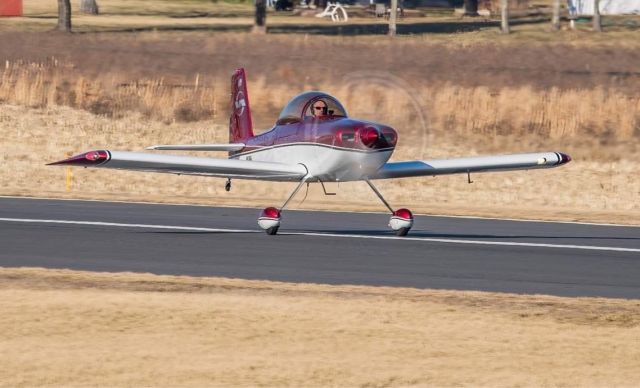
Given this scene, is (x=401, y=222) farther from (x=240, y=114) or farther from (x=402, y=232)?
(x=240, y=114)

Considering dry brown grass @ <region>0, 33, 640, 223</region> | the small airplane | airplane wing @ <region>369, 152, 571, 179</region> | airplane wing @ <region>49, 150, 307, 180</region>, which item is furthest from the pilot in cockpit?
airplane wing @ <region>369, 152, 571, 179</region>

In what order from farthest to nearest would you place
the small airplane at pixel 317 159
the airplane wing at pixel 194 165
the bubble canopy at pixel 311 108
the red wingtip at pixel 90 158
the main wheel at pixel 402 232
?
the main wheel at pixel 402 232 → the bubble canopy at pixel 311 108 → the small airplane at pixel 317 159 → the airplane wing at pixel 194 165 → the red wingtip at pixel 90 158

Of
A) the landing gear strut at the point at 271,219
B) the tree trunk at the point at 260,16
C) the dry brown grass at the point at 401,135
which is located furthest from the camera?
the tree trunk at the point at 260,16

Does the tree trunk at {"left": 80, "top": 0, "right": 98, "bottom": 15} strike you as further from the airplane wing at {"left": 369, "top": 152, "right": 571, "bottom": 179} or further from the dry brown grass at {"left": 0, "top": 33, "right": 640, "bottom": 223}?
the airplane wing at {"left": 369, "top": 152, "right": 571, "bottom": 179}

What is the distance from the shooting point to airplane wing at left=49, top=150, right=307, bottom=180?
20.4 meters

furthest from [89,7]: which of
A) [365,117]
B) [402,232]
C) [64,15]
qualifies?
[402,232]

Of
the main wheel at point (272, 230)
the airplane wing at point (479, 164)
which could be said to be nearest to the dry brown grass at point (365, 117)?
the airplane wing at point (479, 164)

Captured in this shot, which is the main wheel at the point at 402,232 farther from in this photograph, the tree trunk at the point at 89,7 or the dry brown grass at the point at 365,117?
the tree trunk at the point at 89,7

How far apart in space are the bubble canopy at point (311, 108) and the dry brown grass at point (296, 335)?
5.72m

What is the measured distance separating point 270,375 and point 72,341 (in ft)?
7.89

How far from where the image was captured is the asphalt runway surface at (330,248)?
18.6m

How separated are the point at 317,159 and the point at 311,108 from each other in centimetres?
93

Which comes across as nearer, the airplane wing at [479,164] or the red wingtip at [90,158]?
the red wingtip at [90,158]

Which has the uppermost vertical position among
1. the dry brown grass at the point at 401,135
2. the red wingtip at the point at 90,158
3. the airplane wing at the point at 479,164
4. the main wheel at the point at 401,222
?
the red wingtip at the point at 90,158
